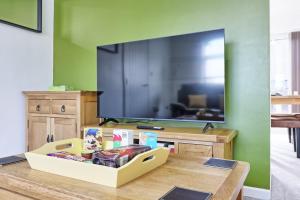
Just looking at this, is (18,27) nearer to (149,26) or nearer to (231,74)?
(149,26)

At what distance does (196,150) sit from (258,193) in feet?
2.52

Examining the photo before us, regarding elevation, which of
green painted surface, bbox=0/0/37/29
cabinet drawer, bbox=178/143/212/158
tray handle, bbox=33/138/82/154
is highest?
green painted surface, bbox=0/0/37/29

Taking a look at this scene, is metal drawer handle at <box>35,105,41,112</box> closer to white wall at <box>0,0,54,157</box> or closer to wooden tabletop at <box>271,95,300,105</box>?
white wall at <box>0,0,54,157</box>

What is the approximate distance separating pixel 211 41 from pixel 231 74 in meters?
0.40

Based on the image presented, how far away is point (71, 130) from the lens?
8.02 ft

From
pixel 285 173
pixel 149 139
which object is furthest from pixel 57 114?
pixel 285 173

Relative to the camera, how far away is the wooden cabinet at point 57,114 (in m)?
2.43

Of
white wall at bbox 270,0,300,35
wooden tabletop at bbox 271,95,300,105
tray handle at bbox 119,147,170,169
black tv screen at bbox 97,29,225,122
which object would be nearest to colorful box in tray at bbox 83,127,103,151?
tray handle at bbox 119,147,170,169

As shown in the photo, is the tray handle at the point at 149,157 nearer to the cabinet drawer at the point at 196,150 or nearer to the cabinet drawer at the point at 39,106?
the cabinet drawer at the point at 196,150

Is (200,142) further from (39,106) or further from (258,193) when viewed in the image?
(39,106)

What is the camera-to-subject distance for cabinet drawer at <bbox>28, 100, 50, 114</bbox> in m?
2.61

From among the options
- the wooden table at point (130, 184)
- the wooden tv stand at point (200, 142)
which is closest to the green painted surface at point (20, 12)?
the wooden tv stand at point (200, 142)

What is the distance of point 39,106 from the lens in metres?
2.66

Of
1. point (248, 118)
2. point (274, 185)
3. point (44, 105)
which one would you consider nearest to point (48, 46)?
point (44, 105)
